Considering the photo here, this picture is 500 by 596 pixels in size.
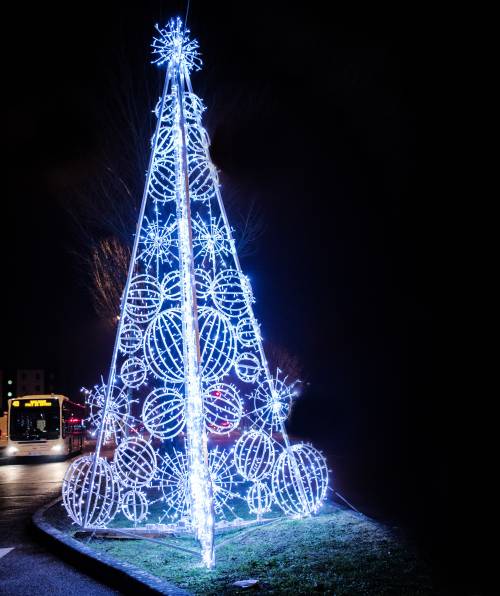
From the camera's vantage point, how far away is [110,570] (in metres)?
6.18

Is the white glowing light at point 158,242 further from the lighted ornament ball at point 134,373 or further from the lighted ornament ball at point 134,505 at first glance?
the lighted ornament ball at point 134,505

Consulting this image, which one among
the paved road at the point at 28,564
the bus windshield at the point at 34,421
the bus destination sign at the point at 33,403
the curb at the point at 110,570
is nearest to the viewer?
the curb at the point at 110,570

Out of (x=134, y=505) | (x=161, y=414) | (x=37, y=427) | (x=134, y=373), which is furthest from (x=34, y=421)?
(x=161, y=414)

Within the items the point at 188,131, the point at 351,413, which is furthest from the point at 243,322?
the point at 351,413

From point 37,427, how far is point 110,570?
67.3ft

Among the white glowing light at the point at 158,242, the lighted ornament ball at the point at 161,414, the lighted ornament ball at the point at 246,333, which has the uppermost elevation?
the white glowing light at the point at 158,242

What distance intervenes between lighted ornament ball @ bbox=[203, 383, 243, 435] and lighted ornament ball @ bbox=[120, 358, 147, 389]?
0.89m

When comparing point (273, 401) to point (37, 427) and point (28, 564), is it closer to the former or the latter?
point (28, 564)

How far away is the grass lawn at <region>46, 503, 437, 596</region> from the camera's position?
536cm

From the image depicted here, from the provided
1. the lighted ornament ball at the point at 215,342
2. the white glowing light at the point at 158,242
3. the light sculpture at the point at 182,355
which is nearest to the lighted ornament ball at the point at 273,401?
the light sculpture at the point at 182,355

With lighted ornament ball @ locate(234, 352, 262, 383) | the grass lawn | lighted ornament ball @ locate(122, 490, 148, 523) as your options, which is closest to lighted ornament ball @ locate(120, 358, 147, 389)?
lighted ornament ball @ locate(234, 352, 262, 383)

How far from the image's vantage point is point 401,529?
7480 millimetres

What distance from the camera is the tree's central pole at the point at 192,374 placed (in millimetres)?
6293

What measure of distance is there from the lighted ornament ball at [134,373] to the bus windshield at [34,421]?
61.1 feet
